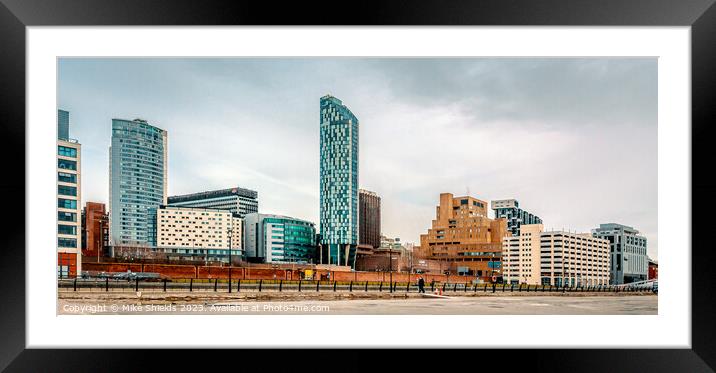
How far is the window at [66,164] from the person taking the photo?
207 inches

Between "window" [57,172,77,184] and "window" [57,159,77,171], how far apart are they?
0.08 metres

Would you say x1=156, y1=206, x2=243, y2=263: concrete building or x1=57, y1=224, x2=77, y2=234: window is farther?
x1=156, y1=206, x2=243, y2=263: concrete building

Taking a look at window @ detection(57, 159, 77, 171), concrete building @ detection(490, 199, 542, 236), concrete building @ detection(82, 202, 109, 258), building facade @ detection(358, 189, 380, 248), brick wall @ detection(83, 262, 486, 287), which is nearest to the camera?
window @ detection(57, 159, 77, 171)

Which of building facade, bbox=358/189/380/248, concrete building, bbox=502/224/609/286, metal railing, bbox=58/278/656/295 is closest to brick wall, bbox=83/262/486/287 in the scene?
metal railing, bbox=58/278/656/295

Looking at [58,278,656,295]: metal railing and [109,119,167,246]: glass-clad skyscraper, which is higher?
[109,119,167,246]: glass-clad skyscraper

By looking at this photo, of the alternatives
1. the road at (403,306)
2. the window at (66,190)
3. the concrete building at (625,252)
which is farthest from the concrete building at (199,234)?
the concrete building at (625,252)

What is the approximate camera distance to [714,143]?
3.74m

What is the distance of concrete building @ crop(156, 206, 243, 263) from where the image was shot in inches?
279

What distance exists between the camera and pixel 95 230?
6.63 meters

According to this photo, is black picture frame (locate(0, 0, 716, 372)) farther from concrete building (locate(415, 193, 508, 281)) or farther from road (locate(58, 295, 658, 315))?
concrete building (locate(415, 193, 508, 281))
